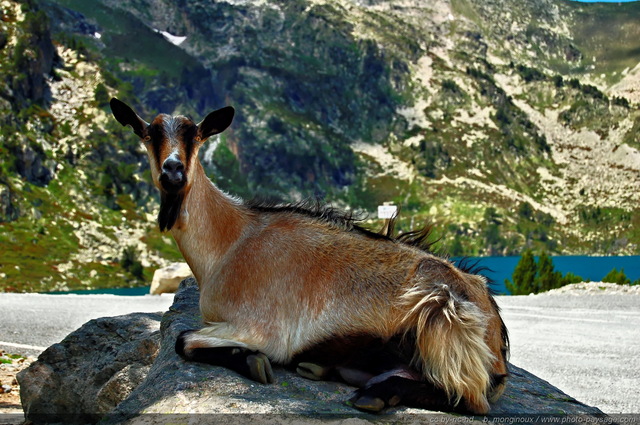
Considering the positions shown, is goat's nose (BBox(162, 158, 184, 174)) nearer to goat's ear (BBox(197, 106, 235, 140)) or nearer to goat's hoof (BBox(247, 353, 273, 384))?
goat's ear (BBox(197, 106, 235, 140))

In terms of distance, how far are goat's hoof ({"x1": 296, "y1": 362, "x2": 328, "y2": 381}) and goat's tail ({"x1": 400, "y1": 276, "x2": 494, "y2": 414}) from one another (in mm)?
976

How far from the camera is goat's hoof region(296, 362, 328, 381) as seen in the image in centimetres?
640

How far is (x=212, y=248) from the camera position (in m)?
7.38

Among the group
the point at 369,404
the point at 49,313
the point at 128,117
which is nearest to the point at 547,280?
the point at 49,313

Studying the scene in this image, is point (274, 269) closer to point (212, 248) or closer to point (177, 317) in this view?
point (212, 248)

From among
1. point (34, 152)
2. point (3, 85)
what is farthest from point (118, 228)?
point (3, 85)

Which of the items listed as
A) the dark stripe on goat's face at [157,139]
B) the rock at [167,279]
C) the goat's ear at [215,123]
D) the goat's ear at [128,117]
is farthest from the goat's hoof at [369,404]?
the rock at [167,279]

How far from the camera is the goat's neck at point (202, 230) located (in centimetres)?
732

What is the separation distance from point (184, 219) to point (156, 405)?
7.80 feet

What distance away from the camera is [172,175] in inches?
260

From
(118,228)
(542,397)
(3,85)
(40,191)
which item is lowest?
(118,228)

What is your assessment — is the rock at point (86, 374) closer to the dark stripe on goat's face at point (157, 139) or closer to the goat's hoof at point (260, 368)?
the goat's hoof at point (260, 368)

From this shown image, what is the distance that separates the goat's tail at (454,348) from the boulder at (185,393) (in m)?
0.30

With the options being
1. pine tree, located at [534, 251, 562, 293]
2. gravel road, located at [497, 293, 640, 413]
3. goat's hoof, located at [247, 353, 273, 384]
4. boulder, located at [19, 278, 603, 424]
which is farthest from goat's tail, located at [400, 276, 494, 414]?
pine tree, located at [534, 251, 562, 293]
